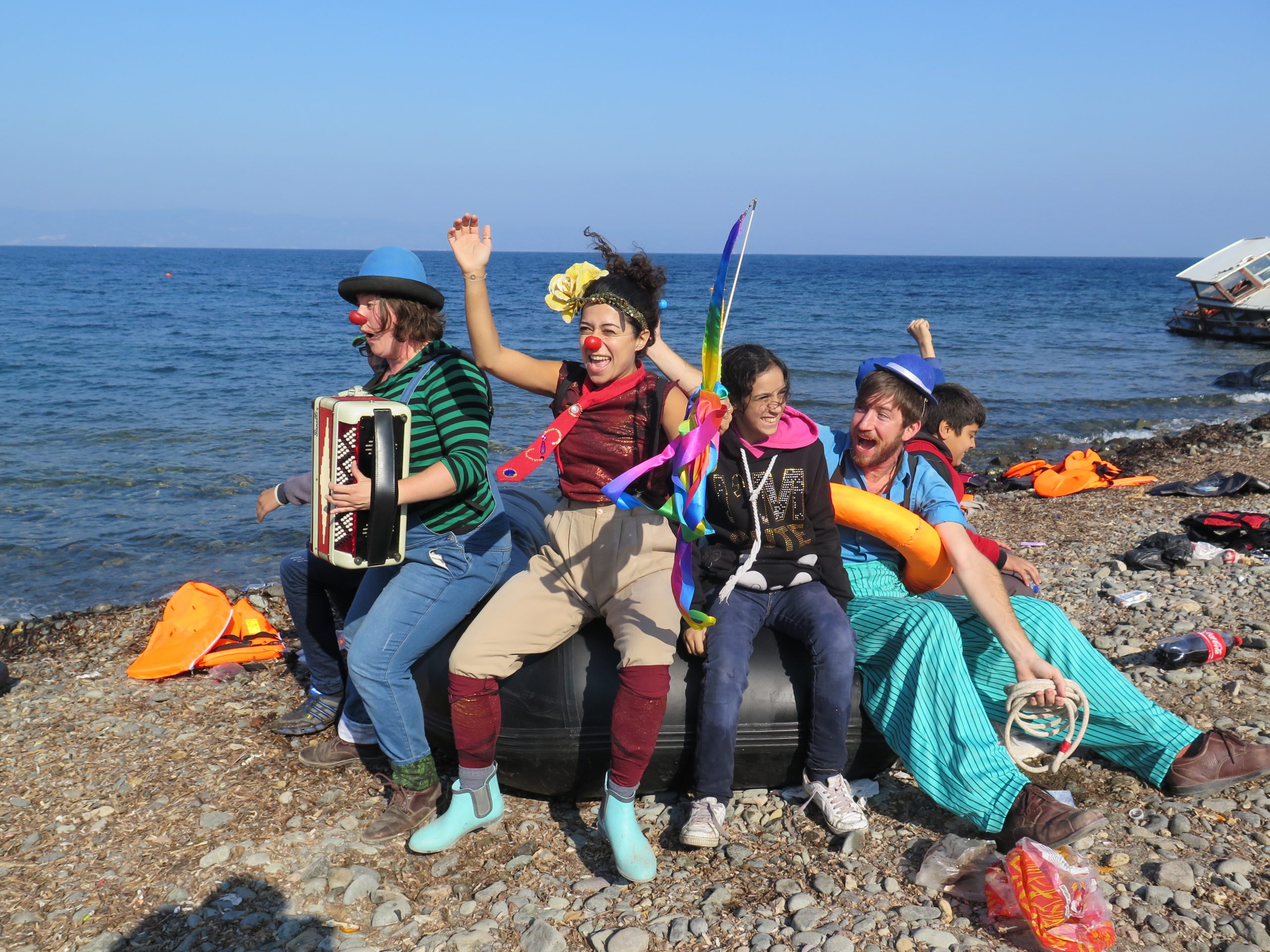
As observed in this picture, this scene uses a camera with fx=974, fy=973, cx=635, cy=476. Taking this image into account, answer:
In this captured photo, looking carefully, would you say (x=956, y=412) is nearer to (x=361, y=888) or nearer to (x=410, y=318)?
(x=410, y=318)

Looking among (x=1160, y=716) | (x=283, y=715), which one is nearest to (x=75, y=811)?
(x=283, y=715)

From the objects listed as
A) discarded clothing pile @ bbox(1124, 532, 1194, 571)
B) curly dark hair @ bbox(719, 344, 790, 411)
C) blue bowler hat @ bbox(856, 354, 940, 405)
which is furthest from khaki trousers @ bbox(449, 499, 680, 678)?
discarded clothing pile @ bbox(1124, 532, 1194, 571)

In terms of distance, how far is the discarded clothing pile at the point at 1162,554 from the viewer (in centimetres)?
714

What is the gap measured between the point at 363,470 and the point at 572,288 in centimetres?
115

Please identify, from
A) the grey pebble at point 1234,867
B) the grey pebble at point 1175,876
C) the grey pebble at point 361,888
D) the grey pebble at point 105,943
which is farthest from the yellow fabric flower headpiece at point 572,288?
the grey pebble at point 1234,867

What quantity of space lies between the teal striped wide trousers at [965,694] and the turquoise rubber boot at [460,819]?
1548 millimetres

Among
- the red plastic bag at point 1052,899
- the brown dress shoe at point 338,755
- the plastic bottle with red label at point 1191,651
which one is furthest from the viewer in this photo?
the plastic bottle with red label at point 1191,651

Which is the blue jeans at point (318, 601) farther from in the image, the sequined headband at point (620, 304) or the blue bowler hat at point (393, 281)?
the sequined headband at point (620, 304)

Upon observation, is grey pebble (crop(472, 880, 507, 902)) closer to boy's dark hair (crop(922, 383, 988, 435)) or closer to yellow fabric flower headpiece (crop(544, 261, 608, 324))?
yellow fabric flower headpiece (crop(544, 261, 608, 324))

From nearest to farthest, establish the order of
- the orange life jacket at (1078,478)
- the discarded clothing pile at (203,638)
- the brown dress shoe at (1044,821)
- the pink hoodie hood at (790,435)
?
the brown dress shoe at (1044,821)
the pink hoodie hood at (790,435)
the discarded clothing pile at (203,638)
the orange life jacket at (1078,478)

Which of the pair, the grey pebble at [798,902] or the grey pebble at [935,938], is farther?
the grey pebble at [798,902]

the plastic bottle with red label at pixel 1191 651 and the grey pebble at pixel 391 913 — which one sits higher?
the plastic bottle with red label at pixel 1191 651

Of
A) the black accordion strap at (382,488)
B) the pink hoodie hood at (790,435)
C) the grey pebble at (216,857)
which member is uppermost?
the pink hoodie hood at (790,435)

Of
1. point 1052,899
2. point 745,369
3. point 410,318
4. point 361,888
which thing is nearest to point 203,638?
point 361,888
